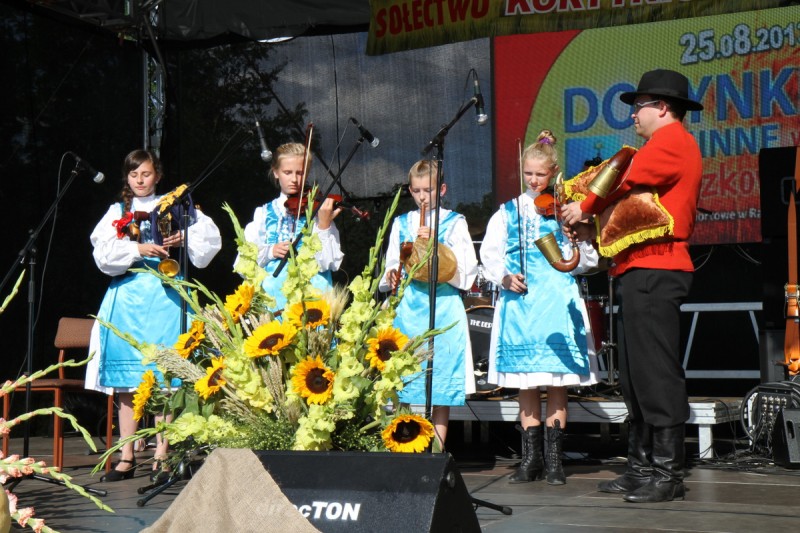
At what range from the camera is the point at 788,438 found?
181 inches

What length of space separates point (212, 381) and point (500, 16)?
15.4ft

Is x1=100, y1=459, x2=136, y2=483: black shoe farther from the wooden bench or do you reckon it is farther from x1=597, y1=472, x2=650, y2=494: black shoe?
x1=597, y1=472, x2=650, y2=494: black shoe

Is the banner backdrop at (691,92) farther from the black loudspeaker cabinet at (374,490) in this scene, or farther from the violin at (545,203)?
the black loudspeaker cabinet at (374,490)

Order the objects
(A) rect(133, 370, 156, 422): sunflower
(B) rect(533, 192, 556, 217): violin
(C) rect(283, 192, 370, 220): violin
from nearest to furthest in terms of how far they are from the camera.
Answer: (A) rect(133, 370, 156, 422): sunflower, (B) rect(533, 192, 556, 217): violin, (C) rect(283, 192, 370, 220): violin

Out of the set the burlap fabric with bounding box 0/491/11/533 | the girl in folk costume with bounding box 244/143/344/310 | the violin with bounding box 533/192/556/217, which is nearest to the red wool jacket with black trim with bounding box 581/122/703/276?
the violin with bounding box 533/192/556/217

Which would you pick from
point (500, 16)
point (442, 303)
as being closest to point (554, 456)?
point (442, 303)

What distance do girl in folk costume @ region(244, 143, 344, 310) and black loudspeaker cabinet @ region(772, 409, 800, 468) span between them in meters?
2.15

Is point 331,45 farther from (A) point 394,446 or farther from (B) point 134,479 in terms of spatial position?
(A) point 394,446

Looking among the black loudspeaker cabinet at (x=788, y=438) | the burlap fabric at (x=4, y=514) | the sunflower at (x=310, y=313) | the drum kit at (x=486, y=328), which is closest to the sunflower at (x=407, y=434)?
the sunflower at (x=310, y=313)

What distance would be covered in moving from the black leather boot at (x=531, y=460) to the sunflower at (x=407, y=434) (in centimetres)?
217

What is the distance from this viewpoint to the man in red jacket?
3.75m

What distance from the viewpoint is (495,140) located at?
6707 millimetres

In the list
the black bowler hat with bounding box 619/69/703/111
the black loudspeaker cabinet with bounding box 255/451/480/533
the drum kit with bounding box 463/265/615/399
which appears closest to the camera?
the black loudspeaker cabinet with bounding box 255/451/480/533

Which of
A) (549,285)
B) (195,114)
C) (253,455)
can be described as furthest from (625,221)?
(195,114)
